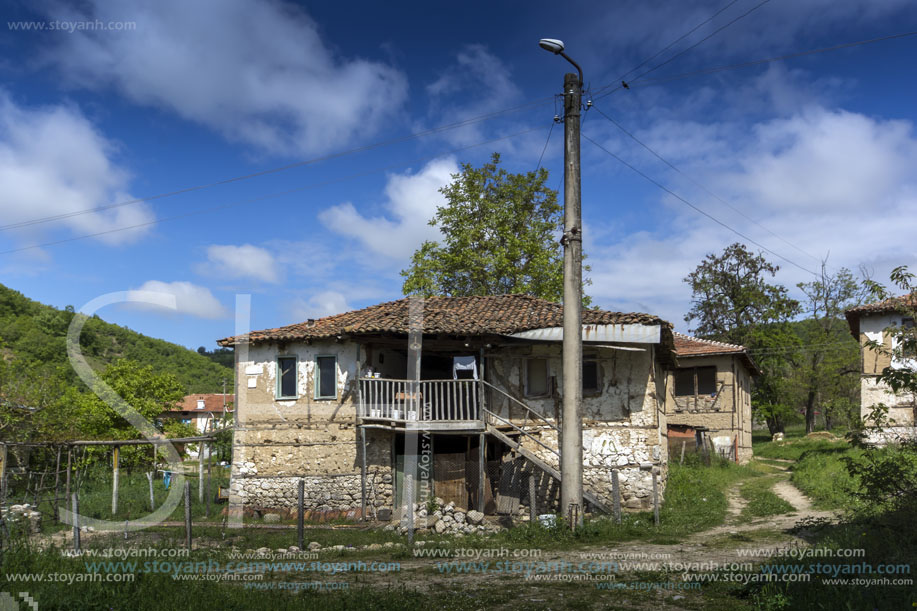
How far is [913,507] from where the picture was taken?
8742mm

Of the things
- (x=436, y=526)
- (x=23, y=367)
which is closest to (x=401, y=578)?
(x=436, y=526)

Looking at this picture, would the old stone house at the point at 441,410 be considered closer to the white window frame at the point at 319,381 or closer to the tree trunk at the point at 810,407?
the white window frame at the point at 319,381

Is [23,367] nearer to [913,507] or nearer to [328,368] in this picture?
[328,368]

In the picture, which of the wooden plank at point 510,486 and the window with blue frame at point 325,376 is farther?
the window with blue frame at point 325,376

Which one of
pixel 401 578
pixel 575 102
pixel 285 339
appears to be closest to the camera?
pixel 401 578

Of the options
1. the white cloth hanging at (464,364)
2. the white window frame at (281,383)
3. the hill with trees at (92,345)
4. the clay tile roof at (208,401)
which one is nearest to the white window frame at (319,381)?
the white window frame at (281,383)

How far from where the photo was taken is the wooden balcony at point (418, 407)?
17.2 metres

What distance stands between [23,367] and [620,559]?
72.6ft

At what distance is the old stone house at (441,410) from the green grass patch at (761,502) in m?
2.27

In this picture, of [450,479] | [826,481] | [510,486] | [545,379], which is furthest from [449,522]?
[826,481]

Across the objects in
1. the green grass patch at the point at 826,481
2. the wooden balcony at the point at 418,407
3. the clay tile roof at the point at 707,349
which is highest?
the clay tile roof at the point at 707,349

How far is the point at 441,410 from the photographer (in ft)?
57.3

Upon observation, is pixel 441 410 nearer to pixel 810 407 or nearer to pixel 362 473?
pixel 362 473

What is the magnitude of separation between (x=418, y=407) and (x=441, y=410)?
2.07 ft
